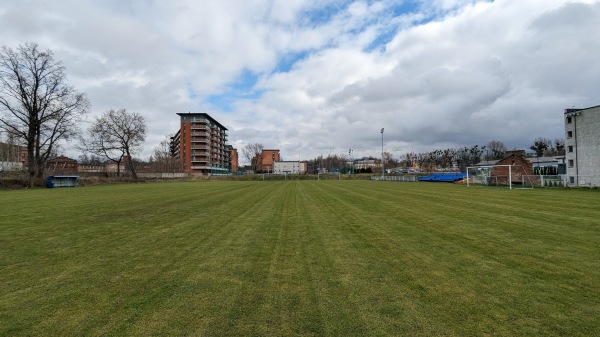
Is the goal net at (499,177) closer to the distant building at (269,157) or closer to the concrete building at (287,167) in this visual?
the concrete building at (287,167)

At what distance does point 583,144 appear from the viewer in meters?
41.3

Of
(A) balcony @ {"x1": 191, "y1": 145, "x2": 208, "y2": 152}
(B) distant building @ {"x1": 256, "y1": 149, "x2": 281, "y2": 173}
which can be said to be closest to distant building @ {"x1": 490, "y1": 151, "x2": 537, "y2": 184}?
(A) balcony @ {"x1": 191, "y1": 145, "x2": 208, "y2": 152}

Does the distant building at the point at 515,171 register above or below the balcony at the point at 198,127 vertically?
below

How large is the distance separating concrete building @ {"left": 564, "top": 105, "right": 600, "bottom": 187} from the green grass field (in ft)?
135

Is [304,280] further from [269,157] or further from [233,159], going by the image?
[233,159]

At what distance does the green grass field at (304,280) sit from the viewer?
12.3 feet

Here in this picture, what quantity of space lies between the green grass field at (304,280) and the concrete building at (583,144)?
135 ft

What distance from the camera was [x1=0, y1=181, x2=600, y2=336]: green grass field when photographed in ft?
12.3

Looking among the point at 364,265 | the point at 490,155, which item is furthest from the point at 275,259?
the point at 490,155

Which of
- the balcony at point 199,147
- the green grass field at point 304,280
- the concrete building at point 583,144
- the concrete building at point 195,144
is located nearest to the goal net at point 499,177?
the concrete building at point 583,144

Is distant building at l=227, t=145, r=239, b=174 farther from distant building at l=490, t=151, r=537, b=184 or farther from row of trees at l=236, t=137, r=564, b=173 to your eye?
distant building at l=490, t=151, r=537, b=184

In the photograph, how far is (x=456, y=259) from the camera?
6.44 metres

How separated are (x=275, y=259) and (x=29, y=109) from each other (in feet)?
172

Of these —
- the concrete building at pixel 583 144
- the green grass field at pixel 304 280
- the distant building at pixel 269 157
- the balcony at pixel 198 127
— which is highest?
the balcony at pixel 198 127
